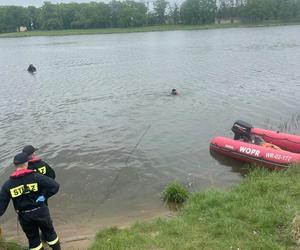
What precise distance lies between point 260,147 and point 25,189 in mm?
7853

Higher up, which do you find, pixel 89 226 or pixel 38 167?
pixel 38 167

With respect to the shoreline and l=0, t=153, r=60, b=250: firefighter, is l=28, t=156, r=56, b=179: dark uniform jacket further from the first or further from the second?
the shoreline

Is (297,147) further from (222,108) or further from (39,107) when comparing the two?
(39,107)

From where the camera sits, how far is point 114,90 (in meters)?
25.6

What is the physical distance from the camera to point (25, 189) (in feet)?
19.5

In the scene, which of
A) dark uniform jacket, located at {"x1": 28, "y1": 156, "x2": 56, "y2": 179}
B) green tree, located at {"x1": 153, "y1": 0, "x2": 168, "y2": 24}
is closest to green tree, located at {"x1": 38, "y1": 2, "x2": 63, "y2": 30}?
green tree, located at {"x1": 153, "y1": 0, "x2": 168, "y2": 24}

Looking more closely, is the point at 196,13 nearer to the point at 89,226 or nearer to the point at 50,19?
Answer: the point at 50,19

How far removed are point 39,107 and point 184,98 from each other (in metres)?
7.57

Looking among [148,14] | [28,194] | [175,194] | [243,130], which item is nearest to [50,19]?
[148,14]

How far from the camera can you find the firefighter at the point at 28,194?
5910 mm

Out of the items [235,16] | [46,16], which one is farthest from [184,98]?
[46,16]

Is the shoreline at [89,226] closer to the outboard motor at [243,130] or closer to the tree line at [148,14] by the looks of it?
the outboard motor at [243,130]

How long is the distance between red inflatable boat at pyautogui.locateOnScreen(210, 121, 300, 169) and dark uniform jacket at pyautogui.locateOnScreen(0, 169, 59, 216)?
712cm

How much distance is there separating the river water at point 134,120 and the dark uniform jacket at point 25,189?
3366 mm
